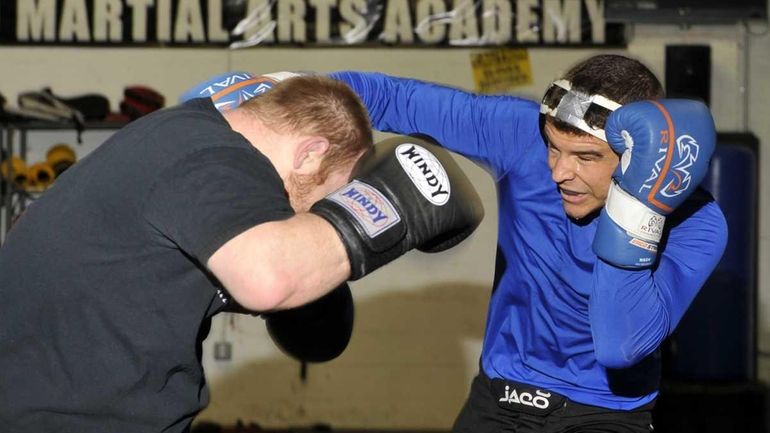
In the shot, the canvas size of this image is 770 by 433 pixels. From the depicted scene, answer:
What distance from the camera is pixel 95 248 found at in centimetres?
180

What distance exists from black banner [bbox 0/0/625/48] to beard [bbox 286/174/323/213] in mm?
4270

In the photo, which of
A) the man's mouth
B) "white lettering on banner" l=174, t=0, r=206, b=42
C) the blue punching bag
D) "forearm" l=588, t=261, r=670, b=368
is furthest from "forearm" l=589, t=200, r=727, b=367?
"white lettering on banner" l=174, t=0, r=206, b=42

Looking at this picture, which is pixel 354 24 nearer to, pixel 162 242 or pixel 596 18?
pixel 596 18

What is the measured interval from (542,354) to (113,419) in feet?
4.12

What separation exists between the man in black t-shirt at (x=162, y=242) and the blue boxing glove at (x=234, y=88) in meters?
0.43

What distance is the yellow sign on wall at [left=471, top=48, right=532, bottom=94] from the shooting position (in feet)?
20.2

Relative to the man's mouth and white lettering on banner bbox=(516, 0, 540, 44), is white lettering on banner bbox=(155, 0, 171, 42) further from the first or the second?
the man's mouth

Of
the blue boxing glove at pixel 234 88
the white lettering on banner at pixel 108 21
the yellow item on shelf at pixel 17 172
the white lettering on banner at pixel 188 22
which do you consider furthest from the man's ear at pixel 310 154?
the white lettering on banner at pixel 108 21

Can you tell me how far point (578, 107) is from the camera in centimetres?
257

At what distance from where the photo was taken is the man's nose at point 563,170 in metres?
2.60

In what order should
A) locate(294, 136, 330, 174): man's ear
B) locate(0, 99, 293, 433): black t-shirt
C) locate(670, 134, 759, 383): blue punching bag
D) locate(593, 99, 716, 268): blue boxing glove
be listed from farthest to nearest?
1. locate(670, 134, 759, 383): blue punching bag
2. locate(593, 99, 716, 268): blue boxing glove
3. locate(294, 136, 330, 174): man's ear
4. locate(0, 99, 293, 433): black t-shirt

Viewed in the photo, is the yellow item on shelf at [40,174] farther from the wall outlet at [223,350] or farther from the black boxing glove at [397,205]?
the black boxing glove at [397,205]

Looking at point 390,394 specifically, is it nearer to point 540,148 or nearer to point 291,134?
point 540,148

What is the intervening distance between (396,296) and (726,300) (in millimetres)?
1871
